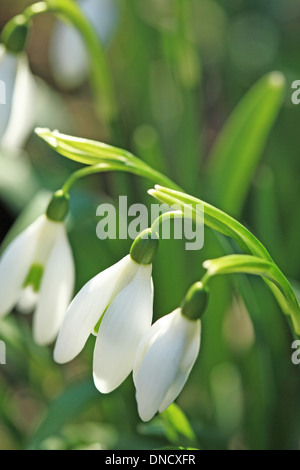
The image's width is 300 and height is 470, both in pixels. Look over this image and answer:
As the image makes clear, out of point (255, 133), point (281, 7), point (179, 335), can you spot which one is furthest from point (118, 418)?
point (281, 7)

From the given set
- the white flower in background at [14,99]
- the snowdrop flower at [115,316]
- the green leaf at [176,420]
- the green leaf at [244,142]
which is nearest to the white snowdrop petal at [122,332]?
the snowdrop flower at [115,316]

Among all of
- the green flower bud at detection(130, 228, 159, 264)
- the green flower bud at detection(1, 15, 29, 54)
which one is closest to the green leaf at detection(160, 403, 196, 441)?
the green flower bud at detection(130, 228, 159, 264)

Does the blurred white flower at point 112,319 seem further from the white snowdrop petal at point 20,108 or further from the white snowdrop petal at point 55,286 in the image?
the white snowdrop petal at point 20,108

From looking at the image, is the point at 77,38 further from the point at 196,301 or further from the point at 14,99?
the point at 196,301

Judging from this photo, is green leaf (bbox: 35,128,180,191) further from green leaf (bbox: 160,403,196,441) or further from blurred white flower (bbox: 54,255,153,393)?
green leaf (bbox: 160,403,196,441)

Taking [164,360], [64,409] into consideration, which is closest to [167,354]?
[164,360]
